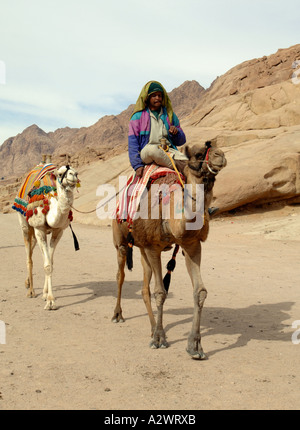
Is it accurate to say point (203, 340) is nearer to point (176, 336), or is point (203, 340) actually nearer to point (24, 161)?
point (176, 336)

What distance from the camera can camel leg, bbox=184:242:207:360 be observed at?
4.92 meters

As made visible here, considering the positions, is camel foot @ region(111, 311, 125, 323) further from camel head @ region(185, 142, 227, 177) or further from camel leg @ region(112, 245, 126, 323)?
camel head @ region(185, 142, 227, 177)

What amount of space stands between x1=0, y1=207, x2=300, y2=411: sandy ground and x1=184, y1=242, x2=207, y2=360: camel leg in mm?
121

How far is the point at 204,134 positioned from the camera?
28.0 m

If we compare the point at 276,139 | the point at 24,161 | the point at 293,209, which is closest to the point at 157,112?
the point at 293,209

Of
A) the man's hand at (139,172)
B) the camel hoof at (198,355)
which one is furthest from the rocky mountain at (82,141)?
the camel hoof at (198,355)

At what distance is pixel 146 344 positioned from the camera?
18.0 ft

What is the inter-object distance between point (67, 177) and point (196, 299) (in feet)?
11.5

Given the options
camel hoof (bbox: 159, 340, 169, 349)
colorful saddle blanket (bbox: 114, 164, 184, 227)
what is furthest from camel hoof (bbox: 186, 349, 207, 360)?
colorful saddle blanket (bbox: 114, 164, 184, 227)

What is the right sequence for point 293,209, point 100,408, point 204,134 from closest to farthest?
point 100,408 → point 293,209 → point 204,134

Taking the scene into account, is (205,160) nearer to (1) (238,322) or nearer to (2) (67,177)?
(1) (238,322)

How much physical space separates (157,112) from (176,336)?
3.04 meters

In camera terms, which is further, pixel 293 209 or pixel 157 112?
pixel 293 209

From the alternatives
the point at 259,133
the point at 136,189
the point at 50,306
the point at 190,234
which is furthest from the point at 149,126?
the point at 259,133
